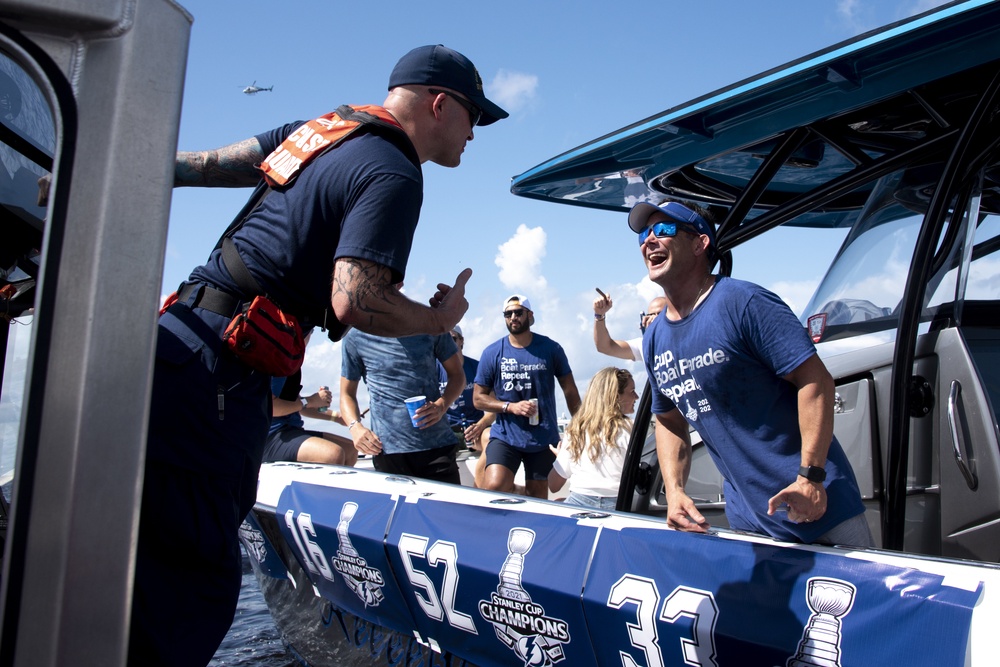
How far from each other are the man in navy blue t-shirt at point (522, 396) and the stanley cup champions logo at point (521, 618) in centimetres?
318

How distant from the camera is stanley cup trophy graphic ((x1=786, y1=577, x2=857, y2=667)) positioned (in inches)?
79.7

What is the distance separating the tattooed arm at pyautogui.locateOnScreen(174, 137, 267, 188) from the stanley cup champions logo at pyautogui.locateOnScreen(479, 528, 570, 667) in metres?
1.45

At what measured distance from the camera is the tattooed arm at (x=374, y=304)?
196 centimetres

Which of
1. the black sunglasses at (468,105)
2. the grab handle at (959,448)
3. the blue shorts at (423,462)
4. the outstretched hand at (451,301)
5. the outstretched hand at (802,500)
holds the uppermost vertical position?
the black sunglasses at (468,105)

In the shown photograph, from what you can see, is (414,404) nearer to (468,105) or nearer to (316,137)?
(468,105)

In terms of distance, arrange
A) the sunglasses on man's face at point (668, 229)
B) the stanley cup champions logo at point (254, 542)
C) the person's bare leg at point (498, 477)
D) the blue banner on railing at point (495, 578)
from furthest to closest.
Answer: the person's bare leg at point (498, 477) → the stanley cup champions logo at point (254, 542) → the sunglasses on man's face at point (668, 229) → the blue banner on railing at point (495, 578)

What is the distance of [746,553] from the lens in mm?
2322

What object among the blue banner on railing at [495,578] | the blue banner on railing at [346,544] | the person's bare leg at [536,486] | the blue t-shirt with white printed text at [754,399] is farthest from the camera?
the person's bare leg at [536,486]

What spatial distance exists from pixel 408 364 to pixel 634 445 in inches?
94.9

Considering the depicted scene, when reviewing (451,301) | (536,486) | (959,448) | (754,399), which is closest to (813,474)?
(754,399)

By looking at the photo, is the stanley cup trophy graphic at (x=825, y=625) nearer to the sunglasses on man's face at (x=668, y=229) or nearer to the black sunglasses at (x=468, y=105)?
the sunglasses on man's face at (x=668, y=229)

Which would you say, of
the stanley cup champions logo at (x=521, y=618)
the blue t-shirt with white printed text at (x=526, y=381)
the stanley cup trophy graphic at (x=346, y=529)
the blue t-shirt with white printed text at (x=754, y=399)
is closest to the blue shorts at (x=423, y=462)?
the blue t-shirt with white printed text at (x=526, y=381)

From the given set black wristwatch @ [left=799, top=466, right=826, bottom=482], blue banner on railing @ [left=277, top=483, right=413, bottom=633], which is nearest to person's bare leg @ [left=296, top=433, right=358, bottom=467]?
blue banner on railing @ [left=277, top=483, right=413, bottom=633]

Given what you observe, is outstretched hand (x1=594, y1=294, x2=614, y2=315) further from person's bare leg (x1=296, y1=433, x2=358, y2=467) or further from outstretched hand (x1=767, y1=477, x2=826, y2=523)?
outstretched hand (x1=767, y1=477, x2=826, y2=523)
